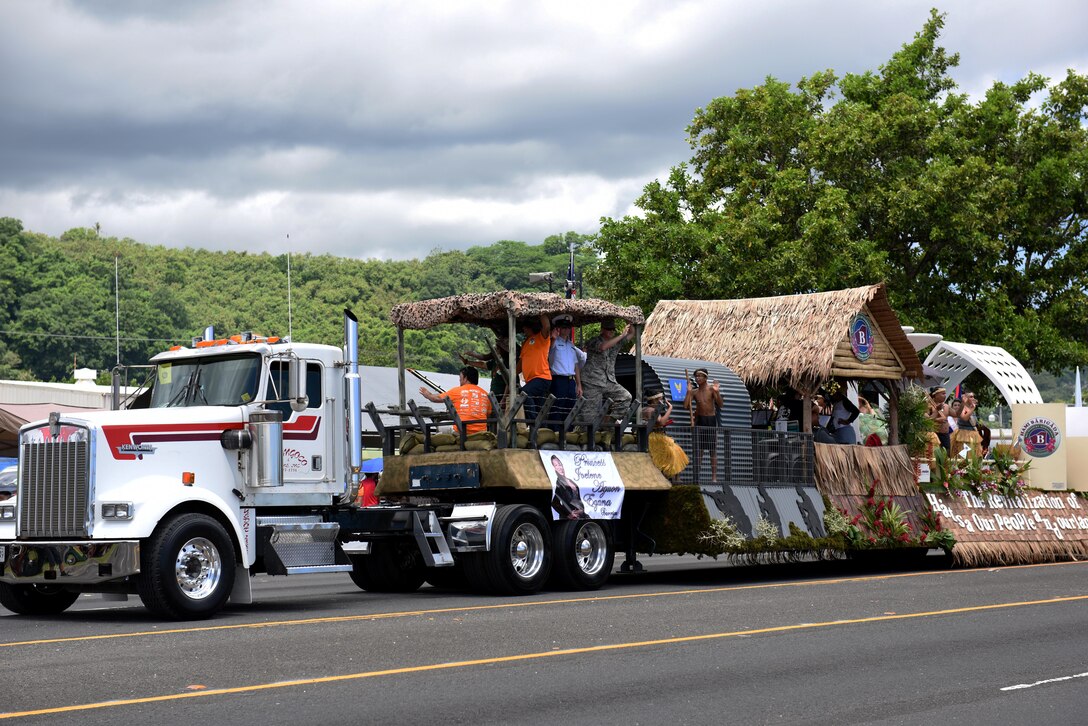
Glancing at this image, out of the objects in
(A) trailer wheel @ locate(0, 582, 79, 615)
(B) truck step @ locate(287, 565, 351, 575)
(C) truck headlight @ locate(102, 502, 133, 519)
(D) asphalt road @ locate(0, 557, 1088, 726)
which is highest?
(C) truck headlight @ locate(102, 502, 133, 519)

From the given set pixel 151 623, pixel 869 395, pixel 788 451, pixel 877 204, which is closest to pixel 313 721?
pixel 151 623

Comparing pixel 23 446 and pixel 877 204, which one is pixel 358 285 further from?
pixel 23 446

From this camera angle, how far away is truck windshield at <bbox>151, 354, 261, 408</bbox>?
14.4 meters

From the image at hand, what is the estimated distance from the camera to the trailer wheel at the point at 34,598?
46.4ft

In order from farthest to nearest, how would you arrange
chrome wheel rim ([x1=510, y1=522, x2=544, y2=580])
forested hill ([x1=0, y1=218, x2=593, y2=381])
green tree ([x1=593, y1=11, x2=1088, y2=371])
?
forested hill ([x1=0, y1=218, x2=593, y2=381]), green tree ([x1=593, y1=11, x2=1088, y2=371]), chrome wheel rim ([x1=510, y1=522, x2=544, y2=580])

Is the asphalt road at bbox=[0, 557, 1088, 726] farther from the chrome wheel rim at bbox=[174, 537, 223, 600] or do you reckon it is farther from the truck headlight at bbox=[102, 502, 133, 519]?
the truck headlight at bbox=[102, 502, 133, 519]

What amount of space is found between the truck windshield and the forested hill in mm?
51754

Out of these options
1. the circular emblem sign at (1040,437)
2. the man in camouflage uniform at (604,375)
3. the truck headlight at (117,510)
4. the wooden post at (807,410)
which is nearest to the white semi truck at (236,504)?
the truck headlight at (117,510)

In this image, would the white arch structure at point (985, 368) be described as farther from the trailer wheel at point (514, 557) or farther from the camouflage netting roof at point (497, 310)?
the trailer wheel at point (514, 557)

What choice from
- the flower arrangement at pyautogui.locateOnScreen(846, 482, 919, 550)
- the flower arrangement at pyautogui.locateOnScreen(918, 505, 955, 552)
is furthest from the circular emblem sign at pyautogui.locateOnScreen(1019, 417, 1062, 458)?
the flower arrangement at pyautogui.locateOnScreen(846, 482, 919, 550)

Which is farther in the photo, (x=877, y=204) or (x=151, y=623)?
(x=877, y=204)

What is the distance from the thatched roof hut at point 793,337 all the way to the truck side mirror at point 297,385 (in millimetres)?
8076

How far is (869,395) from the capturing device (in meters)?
24.3

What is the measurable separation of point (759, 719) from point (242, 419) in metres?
7.73
